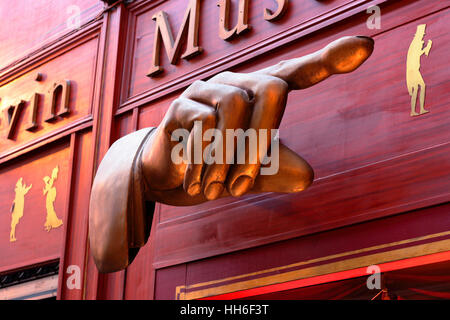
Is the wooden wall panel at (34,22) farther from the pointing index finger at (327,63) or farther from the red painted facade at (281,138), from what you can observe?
the pointing index finger at (327,63)

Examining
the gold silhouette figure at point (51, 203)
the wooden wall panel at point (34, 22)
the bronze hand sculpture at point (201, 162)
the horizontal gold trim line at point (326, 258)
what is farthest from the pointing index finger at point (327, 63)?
the wooden wall panel at point (34, 22)

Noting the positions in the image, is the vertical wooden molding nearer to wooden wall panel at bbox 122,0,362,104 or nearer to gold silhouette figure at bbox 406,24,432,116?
wooden wall panel at bbox 122,0,362,104

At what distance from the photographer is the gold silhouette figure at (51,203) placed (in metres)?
3.12

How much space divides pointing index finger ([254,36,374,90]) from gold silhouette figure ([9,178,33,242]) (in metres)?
1.65

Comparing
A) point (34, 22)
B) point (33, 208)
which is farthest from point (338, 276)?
point (34, 22)

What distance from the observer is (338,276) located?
217 cm

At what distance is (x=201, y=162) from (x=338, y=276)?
573 mm

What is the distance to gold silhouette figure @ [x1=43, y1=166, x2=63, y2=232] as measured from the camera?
3.12m

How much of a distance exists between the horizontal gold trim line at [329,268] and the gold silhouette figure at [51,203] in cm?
78

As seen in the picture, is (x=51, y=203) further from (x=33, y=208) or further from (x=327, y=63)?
(x=327, y=63)

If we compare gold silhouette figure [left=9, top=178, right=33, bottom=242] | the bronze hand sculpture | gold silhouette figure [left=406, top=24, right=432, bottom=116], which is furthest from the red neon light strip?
gold silhouette figure [left=9, top=178, right=33, bottom=242]

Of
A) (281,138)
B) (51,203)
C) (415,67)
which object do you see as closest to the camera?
(415,67)
